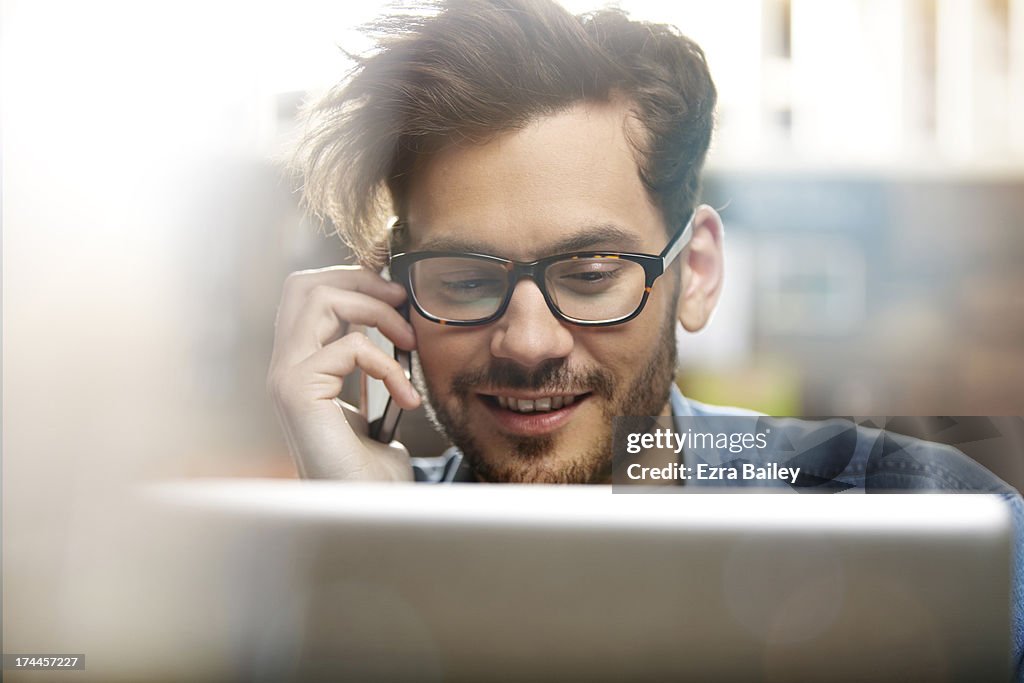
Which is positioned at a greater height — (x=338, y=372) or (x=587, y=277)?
(x=587, y=277)

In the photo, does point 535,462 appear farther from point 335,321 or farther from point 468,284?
point 335,321

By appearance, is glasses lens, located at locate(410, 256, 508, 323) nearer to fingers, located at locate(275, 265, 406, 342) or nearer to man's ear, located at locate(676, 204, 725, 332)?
fingers, located at locate(275, 265, 406, 342)

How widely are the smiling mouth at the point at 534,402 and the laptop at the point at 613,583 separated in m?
0.20

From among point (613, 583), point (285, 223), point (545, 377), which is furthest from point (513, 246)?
point (613, 583)

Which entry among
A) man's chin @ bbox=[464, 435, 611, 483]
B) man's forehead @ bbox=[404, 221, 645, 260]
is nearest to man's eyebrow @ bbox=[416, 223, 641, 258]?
man's forehead @ bbox=[404, 221, 645, 260]

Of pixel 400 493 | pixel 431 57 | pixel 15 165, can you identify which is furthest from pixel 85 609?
pixel 431 57

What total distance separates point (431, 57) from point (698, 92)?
1.65 feet

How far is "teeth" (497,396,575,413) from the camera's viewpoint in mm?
1508

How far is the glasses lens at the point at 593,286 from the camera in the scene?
1.44 metres

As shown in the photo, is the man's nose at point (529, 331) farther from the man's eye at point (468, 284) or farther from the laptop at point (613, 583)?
the laptop at point (613, 583)

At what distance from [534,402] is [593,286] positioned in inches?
9.9

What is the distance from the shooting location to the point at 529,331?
4.76ft

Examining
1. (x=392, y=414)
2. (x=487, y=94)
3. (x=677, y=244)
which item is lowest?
(x=392, y=414)

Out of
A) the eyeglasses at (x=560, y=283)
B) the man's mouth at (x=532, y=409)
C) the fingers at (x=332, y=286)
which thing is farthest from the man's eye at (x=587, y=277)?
the fingers at (x=332, y=286)
